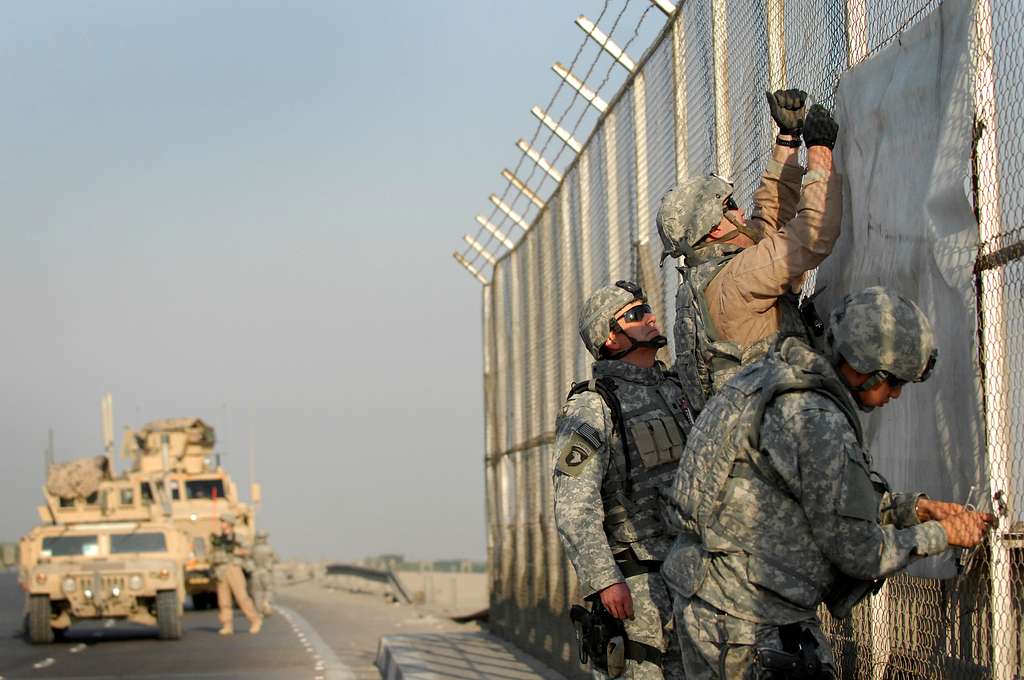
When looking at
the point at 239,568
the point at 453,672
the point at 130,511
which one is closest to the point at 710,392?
the point at 453,672

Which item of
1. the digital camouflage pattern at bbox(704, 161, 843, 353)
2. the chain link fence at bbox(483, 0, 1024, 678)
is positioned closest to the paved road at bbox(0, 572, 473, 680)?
the chain link fence at bbox(483, 0, 1024, 678)

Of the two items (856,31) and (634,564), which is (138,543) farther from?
(856,31)

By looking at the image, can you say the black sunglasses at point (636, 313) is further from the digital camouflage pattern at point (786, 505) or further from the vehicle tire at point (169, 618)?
the vehicle tire at point (169, 618)

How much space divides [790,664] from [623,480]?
66.9 inches

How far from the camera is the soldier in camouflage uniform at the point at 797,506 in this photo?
12.2 feet

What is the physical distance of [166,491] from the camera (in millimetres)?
27453

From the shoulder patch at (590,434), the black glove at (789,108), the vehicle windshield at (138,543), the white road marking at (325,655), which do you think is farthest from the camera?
the vehicle windshield at (138,543)

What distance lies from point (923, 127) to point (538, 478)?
7.71 m

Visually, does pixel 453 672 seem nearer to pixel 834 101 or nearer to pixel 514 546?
pixel 514 546

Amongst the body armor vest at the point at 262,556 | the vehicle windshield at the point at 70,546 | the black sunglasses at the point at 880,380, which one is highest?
the black sunglasses at the point at 880,380

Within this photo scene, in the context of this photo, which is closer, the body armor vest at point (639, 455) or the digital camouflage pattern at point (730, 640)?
the digital camouflage pattern at point (730, 640)

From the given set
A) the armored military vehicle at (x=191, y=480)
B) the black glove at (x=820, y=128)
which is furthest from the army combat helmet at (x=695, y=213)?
the armored military vehicle at (x=191, y=480)

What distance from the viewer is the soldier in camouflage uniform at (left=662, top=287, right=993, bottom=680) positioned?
3729 mm

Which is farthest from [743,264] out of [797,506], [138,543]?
[138,543]
